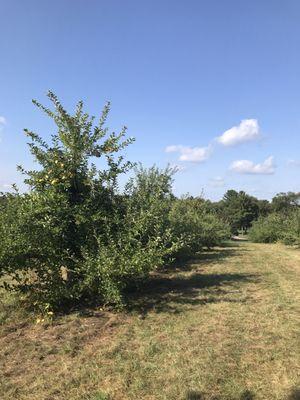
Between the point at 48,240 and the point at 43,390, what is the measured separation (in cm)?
290

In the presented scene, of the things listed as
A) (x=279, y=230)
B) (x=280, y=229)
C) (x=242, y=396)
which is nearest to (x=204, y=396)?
(x=242, y=396)

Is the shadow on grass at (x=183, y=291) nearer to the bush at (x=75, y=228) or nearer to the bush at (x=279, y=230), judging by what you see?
the bush at (x=75, y=228)

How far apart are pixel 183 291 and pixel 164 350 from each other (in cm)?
316

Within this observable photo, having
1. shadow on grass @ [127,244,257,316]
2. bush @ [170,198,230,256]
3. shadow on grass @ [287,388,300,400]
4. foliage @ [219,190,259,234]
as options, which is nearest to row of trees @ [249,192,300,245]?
bush @ [170,198,230,256]

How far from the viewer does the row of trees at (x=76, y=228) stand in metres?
6.32

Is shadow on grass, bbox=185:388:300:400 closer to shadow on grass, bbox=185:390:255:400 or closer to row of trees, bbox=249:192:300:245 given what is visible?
shadow on grass, bbox=185:390:255:400

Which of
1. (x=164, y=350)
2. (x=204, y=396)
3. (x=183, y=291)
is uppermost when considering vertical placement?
(x=183, y=291)

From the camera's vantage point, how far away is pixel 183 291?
798 centimetres

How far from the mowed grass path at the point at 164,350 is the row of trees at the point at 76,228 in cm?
54

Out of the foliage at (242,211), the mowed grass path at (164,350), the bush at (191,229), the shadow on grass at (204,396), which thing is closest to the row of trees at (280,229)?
the bush at (191,229)

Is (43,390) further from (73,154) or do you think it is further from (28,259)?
(73,154)

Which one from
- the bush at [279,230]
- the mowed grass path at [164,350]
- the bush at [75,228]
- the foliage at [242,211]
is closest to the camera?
the mowed grass path at [164,350]

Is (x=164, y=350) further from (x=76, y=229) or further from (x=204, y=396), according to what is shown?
(x=76, y=229)

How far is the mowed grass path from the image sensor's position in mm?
3916
